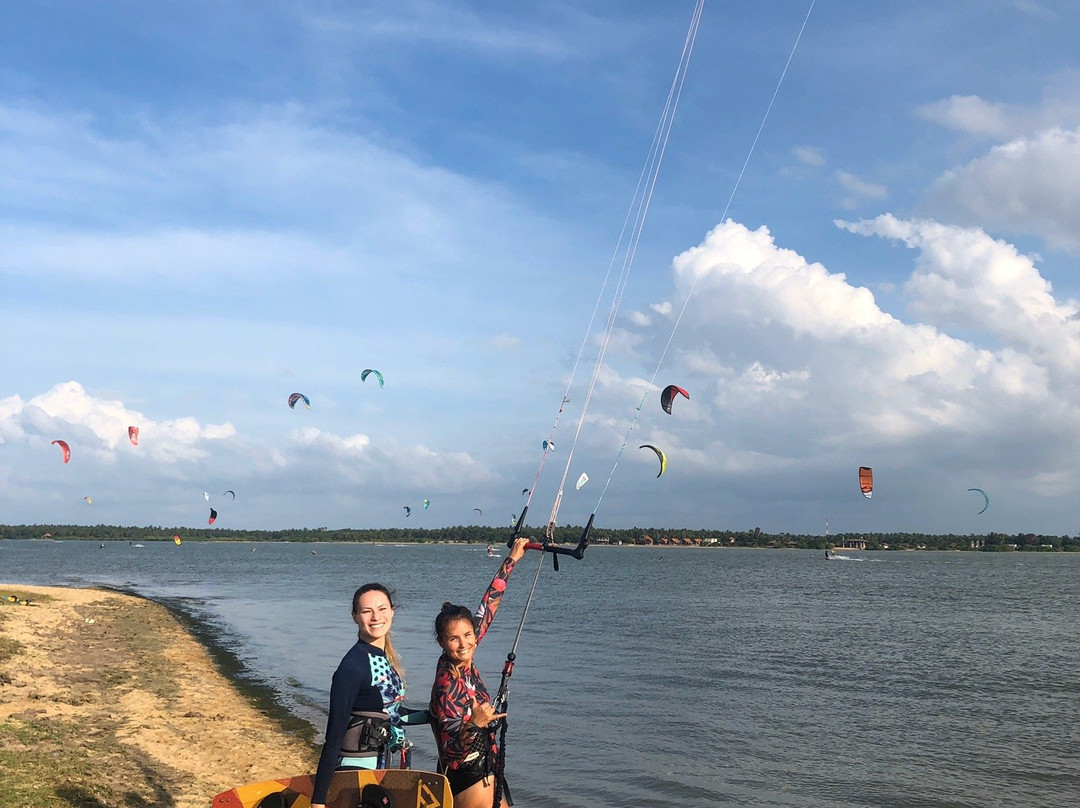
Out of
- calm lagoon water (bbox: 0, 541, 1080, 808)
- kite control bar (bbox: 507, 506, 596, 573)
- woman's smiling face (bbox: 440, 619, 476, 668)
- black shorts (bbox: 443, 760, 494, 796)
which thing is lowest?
calm lagoon water (bbox: 0, 541, 1080, 808)

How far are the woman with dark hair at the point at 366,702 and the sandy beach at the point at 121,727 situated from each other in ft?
11.1

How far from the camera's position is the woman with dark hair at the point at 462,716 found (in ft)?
13.1

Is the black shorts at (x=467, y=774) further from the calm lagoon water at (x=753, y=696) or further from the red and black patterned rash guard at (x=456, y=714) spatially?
the calm lagoon water at (x=753, y=696)

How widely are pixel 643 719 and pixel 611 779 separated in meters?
3.26

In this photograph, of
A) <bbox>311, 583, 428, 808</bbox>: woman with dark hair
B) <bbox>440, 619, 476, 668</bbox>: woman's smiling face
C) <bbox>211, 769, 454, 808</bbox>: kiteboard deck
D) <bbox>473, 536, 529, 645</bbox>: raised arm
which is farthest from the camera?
<bbox>473, 536, 529, 645</bbox>: raised arm

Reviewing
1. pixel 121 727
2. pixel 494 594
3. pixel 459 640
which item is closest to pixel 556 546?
pixel 494 594

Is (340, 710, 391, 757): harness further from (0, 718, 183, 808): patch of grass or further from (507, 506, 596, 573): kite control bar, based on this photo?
(0, 718, 183, 808): patch of grass

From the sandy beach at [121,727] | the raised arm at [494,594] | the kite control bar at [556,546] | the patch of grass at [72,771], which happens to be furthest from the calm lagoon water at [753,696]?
the raised arm at [494,594]

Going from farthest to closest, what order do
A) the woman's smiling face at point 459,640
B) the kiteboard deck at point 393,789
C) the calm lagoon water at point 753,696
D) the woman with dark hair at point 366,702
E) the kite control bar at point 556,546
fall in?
the calm lagoon water at point 753,696 < the kite control bar at point 556,546 < the woman's smiling face at point 459,640 < the kiteboard deck at point 393,789 < the woman with dark hair at point 366,702

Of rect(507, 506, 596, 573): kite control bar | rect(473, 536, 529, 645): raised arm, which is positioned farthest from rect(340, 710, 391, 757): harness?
rect(507, 506, 596, 573): kite control bar

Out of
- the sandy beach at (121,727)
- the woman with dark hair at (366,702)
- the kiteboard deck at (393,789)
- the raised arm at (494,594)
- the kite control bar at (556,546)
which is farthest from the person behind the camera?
the sandy beach at (121,727)

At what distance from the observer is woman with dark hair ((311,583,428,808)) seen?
12.1ft

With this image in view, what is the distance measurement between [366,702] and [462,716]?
1.54ft

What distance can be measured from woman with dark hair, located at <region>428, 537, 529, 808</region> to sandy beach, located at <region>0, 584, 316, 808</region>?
11.5 ft
